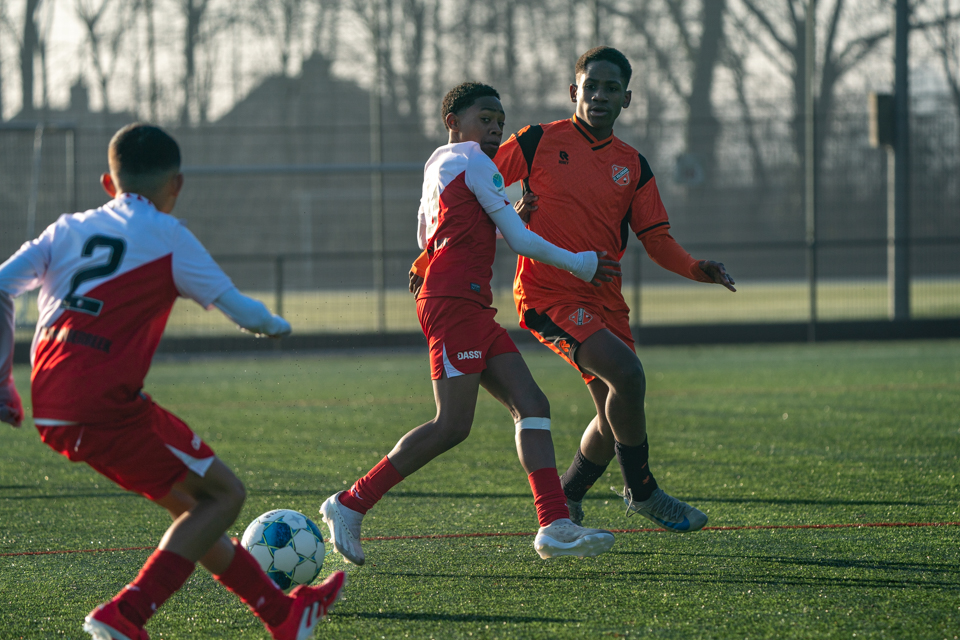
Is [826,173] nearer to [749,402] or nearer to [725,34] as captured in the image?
[725,34]

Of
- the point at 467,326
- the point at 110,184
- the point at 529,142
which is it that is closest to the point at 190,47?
the point at 529,142

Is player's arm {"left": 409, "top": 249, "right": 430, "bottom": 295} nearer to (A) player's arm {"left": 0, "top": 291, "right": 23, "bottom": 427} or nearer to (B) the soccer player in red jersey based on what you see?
(B) the soccer player in red jersey

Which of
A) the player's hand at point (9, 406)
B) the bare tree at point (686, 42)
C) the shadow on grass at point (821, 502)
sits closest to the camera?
the player's hand at point (9, 406)

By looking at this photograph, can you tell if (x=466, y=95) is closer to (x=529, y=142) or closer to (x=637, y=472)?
(x=529, y=142)

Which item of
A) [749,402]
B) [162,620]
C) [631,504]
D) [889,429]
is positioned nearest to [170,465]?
[162,620]

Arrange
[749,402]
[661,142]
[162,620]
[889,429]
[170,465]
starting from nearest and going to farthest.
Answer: [170,465]
[162,620]
[889,429]
[749,402]
[661,142]


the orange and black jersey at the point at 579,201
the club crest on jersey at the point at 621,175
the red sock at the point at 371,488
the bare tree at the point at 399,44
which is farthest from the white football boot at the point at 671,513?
the bare tree at the point at 399,44

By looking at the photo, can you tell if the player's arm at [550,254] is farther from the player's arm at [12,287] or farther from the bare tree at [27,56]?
the bare tree at [27,56]

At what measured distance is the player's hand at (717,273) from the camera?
419 centimetres

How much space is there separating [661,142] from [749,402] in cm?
832

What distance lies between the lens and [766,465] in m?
6.15

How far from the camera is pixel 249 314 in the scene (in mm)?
2719

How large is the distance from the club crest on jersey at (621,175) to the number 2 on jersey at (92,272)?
2406mm

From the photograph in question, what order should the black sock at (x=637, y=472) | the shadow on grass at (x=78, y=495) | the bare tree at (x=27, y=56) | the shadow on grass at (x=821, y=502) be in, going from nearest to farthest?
1. the black sock at (x=637, y=472)
2. the shadow on grass at (x=821, y=502)
3. the shadow on grass at (x=78, y=495)
4. the bare tree at (x=27, y=56)
